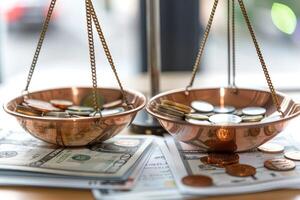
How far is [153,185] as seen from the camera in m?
0.56

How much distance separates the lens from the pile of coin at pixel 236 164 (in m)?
0.57

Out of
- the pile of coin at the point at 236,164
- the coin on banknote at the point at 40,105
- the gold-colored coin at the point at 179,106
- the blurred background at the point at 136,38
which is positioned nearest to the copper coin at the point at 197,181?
the pile of coin at the point at 236,164

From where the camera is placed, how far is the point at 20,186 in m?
0.58

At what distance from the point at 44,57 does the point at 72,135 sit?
31.5 inches

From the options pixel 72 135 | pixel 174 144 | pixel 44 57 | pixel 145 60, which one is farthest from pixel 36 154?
pixel 44 57

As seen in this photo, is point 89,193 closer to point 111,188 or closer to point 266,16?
point 111,188

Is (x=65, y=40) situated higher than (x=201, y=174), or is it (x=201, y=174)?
(x=65, y=40)

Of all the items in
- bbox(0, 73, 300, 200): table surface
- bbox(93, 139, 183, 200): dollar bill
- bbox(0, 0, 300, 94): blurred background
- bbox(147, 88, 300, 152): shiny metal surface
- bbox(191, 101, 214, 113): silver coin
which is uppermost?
bbox(0, 0, 300, 94): blurred background

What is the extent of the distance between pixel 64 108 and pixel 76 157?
101 millimetres

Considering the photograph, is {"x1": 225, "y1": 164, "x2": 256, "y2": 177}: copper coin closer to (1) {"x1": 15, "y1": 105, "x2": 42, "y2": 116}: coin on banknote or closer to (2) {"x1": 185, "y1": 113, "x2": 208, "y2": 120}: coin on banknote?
(2) {"x1": 185, "y1": 113, "x2": 208, "y2": 120}: coin on banknote

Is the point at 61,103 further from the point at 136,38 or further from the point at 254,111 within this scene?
the point at 136,38

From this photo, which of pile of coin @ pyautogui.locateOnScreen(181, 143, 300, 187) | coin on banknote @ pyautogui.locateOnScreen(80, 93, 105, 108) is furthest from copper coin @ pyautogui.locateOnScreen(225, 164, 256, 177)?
coin on banknote @ pyautogui.locateOnScreen(80, 93, 105, 108)

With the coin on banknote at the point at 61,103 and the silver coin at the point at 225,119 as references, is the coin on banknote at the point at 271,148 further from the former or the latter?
the coin on banknote at the point at 61,103

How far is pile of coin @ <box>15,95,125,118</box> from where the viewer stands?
2.22 ft
